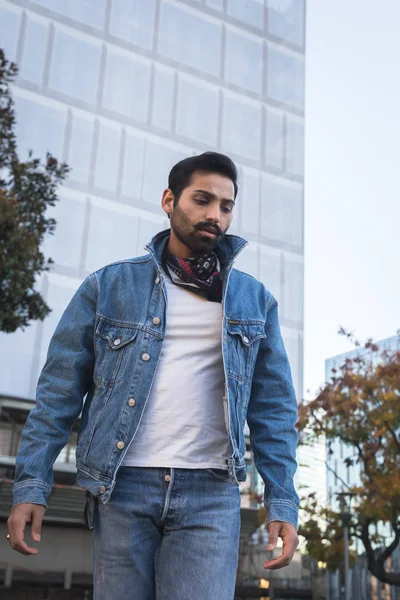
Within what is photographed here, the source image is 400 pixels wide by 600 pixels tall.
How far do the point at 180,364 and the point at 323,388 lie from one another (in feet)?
51.9

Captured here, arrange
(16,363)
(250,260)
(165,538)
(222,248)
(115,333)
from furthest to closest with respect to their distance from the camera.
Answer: (250,260) < (16,363) < (222,248) < (115,333) < (165,538)

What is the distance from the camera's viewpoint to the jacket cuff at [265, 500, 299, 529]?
2.40 meters

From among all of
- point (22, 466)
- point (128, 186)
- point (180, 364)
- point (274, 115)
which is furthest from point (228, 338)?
point (274, 115)

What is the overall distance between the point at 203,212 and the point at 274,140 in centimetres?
2302

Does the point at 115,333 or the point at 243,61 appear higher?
the point at 243,61

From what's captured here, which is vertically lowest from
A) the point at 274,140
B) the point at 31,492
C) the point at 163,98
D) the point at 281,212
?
the point at 31,492

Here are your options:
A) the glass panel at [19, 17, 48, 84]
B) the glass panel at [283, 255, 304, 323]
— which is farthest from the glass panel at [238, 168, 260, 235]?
the glass panel at [19, 17, 48, 84]

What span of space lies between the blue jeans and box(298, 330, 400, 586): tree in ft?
45.7

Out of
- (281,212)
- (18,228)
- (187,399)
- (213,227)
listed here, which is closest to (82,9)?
(281,212)

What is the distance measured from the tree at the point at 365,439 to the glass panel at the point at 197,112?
28.4ft

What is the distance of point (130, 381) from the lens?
7.72 feet

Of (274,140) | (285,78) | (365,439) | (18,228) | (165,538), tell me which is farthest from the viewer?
(285,78)

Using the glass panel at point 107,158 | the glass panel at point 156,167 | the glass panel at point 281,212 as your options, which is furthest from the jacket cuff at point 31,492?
the glass panel at point 281,212

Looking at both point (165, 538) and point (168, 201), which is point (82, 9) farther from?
point (165, 538)
